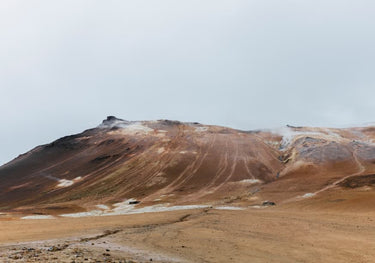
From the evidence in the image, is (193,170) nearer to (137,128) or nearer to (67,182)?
(67,182)

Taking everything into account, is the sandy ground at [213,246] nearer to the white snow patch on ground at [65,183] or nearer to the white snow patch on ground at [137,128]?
the white snow patch on ground at [65,183]

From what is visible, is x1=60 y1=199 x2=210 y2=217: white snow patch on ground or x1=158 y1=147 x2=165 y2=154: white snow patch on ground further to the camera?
x1=158 y1=147 x2=165 y2=154: white snow patch on ground

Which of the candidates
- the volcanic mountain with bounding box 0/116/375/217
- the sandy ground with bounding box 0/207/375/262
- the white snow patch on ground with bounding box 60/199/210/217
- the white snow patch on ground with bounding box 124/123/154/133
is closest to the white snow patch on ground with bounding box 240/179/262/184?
the volcanic mountain with bounding box 0/116/375/217

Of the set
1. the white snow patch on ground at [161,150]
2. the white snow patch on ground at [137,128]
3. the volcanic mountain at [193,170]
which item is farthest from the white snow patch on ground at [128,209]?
the white snow patch on ground at [137,128]

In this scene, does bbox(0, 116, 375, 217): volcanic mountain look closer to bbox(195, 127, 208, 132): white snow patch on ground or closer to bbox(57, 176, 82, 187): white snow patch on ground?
bbox(57, 176, 82, 187): white snow patch on ground

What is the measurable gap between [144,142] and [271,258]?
74767 millimetres

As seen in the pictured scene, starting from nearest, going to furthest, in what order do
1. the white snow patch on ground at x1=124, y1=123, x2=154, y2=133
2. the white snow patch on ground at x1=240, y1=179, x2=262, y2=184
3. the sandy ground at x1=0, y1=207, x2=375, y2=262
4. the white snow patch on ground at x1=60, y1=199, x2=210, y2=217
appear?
the sandy ground at x1=0, y1=207, x2=375, y2=262 < the white snow patch on ground at x1=60, y1=199, x2=210, y2=217 < the white snow patch on ground at x1=240, y1=179, x2=262, y2=184 < the white snow patch on ground at x1=124, y1=123, x2=154, y2=133

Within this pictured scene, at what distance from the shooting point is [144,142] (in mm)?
86188

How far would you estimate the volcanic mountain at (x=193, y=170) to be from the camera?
48.7 metres

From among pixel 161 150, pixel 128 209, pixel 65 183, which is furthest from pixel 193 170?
pixel 65 183

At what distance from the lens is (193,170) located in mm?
66875

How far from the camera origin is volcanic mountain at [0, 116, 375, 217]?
48719mm

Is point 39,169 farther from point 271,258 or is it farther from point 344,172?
point 271,258

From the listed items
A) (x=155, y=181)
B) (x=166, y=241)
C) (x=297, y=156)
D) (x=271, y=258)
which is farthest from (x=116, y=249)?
(x=297, y=156)
